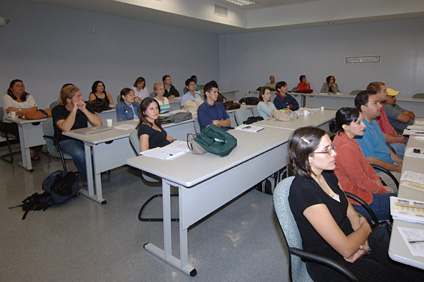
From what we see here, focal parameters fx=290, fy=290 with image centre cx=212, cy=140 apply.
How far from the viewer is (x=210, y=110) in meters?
3.98

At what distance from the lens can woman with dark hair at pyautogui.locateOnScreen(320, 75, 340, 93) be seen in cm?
910

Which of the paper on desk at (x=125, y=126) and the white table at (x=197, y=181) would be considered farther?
the paper on desk at (x=125, y=126)

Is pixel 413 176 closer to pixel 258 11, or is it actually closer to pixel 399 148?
pixel 399 148

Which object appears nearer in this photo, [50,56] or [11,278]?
[11,278]

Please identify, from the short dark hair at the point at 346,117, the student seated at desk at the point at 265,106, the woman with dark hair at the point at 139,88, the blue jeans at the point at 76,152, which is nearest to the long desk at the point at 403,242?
the short dark hair at the point at 346,117

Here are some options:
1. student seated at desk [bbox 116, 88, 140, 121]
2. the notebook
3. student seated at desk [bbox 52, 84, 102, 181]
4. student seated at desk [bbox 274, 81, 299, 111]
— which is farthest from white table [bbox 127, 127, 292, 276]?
student seated at desk [bbox 274, 81, 299, 111]

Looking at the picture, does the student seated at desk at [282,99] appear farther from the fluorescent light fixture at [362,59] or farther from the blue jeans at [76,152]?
the fluorescent light fixture at [362,59]

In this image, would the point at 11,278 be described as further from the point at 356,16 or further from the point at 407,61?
the point at 407,61

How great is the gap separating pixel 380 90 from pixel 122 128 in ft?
10.7

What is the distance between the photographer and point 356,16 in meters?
7.83

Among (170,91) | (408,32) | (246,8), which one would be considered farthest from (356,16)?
(170,91)

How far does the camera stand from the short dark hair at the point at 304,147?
153 centimetres

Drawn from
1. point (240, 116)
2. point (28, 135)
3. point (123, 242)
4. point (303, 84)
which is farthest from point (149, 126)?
point (303, 84)

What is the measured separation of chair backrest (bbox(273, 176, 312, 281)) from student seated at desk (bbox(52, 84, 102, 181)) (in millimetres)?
2755
